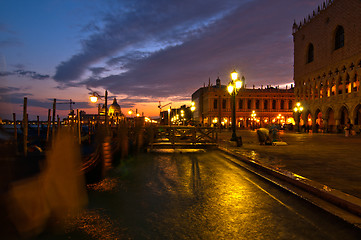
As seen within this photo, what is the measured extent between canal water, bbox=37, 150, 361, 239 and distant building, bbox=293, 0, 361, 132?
33.4 metres

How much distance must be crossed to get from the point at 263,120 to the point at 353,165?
5888 centimetres

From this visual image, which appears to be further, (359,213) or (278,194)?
(278,194)

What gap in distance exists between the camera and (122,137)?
14.6 meters

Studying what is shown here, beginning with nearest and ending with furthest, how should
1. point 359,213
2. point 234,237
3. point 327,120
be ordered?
point 234,237, point 359,213, point 327,120

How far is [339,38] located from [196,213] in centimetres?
4171

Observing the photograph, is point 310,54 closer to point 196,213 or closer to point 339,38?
point 339,38

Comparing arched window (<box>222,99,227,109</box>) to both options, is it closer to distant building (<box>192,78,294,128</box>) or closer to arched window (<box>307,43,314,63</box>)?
distant building (<box>192,78,294,128</box>)

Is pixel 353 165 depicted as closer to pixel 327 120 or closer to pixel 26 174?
pixel 26 174

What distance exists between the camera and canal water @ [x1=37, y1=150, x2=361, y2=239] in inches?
133

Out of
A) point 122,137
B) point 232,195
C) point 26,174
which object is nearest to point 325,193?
point 232,195

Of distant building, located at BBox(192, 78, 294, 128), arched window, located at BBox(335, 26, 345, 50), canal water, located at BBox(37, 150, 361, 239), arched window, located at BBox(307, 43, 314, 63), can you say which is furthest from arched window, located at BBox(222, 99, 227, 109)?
canal water, located at BBox(37, 150, 361, 239)

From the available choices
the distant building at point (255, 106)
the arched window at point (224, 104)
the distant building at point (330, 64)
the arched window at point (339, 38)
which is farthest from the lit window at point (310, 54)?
the arched window at point (224, 104)

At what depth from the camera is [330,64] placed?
3716 centimetres

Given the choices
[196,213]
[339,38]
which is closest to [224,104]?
[339,38]
